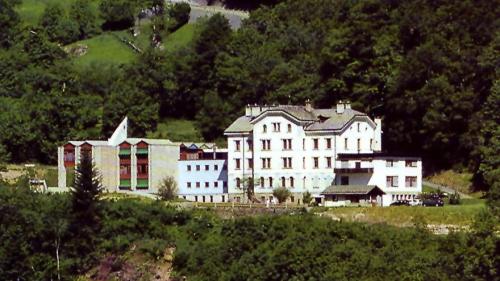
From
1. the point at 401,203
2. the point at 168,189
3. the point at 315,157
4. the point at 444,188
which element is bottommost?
the point at 401,203

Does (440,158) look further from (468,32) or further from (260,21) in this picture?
(260,21)

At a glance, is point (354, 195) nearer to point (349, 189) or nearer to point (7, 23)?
point (349, 189)

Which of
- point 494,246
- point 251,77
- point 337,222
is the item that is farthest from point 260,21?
point 494,246

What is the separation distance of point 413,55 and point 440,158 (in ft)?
17.9

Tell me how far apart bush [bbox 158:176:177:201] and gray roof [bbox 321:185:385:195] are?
318 inches

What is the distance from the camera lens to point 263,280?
56.7 m

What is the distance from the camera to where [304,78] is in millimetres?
84062

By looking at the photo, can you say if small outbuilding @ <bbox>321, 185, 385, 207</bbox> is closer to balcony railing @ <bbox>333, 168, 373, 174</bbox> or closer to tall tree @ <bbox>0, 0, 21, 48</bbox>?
balcony railing @ <bbox>333, 168, 373, 174</bbox>

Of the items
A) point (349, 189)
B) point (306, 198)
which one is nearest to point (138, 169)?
point (306, 198)

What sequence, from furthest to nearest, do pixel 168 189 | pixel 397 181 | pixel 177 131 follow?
pixel 177 131 → pixel 168 189 → pixel 397 181

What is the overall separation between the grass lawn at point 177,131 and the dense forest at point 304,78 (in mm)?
656

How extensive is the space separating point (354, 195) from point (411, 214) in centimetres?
939

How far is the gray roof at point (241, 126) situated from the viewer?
251 ft

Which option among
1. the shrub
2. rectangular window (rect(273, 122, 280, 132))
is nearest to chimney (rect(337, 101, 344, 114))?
rectangular window (rect(273, 122, 280, 132))
